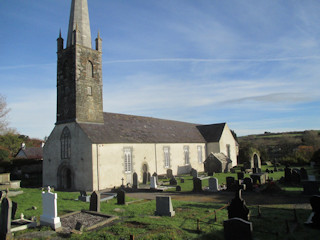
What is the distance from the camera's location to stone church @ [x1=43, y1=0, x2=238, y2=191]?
22.5 metres

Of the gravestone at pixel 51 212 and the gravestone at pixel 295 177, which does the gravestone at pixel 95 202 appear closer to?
the gravestone at pixel 51 212

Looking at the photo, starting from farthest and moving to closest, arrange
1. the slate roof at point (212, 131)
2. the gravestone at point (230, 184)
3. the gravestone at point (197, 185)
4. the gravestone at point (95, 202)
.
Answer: the slate roof at point (212, 131), the gravestone at point (197, 185), the gravestone at point (230, 184), the gravestone at point (95, 202)

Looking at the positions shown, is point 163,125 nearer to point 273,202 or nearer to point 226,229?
point 273,202

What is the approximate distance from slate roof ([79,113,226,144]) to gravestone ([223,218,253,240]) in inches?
648

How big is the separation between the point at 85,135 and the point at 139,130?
28.3 ft

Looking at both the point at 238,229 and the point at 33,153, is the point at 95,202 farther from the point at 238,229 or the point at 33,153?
the point at 33,153

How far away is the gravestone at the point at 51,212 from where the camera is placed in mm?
10211

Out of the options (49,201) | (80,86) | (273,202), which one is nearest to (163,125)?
(80,86)

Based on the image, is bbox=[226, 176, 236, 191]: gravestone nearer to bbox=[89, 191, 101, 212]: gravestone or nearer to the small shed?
bbox=[89, 191, 101, 212]: gravestone

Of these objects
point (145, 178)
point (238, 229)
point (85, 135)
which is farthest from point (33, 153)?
point (238, 229)

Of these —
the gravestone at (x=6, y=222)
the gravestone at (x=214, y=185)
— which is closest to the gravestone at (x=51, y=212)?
the gravestone at (x=6, y=222)

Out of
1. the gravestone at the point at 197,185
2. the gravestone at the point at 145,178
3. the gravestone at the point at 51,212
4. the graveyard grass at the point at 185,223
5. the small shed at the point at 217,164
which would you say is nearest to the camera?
the graveyard grass at the point at 185,223

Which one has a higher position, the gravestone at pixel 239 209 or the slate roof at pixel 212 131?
the slate roof at pixel 212 131

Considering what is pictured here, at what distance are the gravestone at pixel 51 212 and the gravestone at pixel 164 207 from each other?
4467 mm
